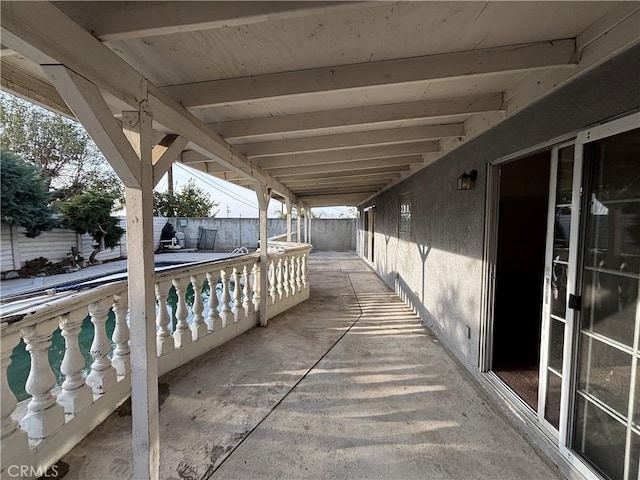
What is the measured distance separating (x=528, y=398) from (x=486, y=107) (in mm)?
2357

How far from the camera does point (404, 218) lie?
5.56 meters

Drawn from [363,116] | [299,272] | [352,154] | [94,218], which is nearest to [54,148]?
[94,218]

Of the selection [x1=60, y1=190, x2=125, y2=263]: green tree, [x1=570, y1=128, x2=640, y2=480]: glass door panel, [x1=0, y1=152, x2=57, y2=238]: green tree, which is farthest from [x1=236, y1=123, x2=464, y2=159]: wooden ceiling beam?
[x1=60, y1=190, x2=125, y2=263]: green tree

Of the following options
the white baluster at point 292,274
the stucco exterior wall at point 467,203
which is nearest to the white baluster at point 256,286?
the white baluster at point 292,274

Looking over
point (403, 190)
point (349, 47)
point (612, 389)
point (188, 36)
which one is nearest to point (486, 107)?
point (349, 47)

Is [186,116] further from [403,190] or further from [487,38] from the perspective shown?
[403,190]

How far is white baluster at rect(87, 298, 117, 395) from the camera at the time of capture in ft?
6.51

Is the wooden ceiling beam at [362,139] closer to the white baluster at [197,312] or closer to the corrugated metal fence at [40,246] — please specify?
the white baluster at [197,312]

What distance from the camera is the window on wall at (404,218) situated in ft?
17.1

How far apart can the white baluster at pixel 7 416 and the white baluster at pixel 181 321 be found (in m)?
1.41

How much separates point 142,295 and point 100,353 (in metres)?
→ 1.02

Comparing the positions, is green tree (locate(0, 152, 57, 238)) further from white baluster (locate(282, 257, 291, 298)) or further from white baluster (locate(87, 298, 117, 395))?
white baluster (locate(87, 298, 117, 395))

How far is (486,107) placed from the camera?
88.1 inches

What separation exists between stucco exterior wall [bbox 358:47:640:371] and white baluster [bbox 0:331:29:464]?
3.21m
